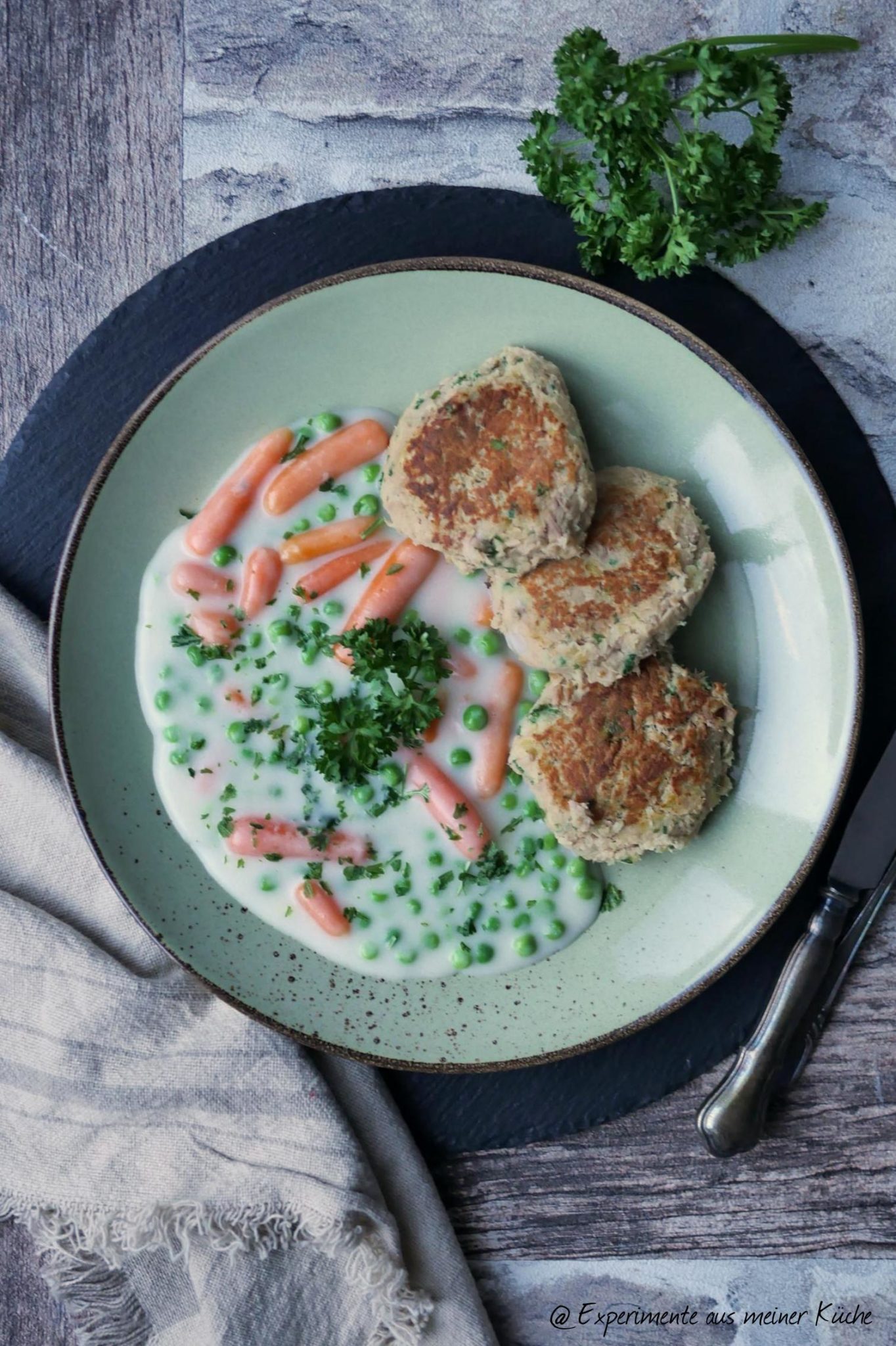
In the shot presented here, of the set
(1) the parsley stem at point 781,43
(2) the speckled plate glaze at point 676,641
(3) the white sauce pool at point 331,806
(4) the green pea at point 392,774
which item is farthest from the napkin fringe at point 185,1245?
(1) the parsley stem at point 781,43

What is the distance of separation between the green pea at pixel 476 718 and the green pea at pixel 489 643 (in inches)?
6.9

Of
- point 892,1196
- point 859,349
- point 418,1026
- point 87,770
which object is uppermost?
point 859,349

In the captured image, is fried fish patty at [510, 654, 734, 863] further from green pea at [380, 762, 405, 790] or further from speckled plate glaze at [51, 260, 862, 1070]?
green pea at [380, 762, 405, 790]

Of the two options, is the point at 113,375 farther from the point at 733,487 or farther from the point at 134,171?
the point at 733,487

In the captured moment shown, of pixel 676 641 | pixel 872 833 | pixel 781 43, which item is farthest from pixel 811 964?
pixel 781 43

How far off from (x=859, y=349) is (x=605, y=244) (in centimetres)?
88

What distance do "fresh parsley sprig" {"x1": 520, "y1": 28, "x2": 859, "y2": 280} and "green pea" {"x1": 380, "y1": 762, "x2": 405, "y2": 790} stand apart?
161 cm

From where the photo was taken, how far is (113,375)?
11.4 ft

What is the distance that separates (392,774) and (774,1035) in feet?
4.59

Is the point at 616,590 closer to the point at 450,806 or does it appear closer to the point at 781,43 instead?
the point at 450,806

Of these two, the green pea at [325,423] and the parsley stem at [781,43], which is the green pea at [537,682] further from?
the parsley stem at [781,43]

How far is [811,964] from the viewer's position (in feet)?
10.9

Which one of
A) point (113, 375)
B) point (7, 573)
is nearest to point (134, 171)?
point (113, 375)

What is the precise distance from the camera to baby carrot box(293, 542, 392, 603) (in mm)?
3367
